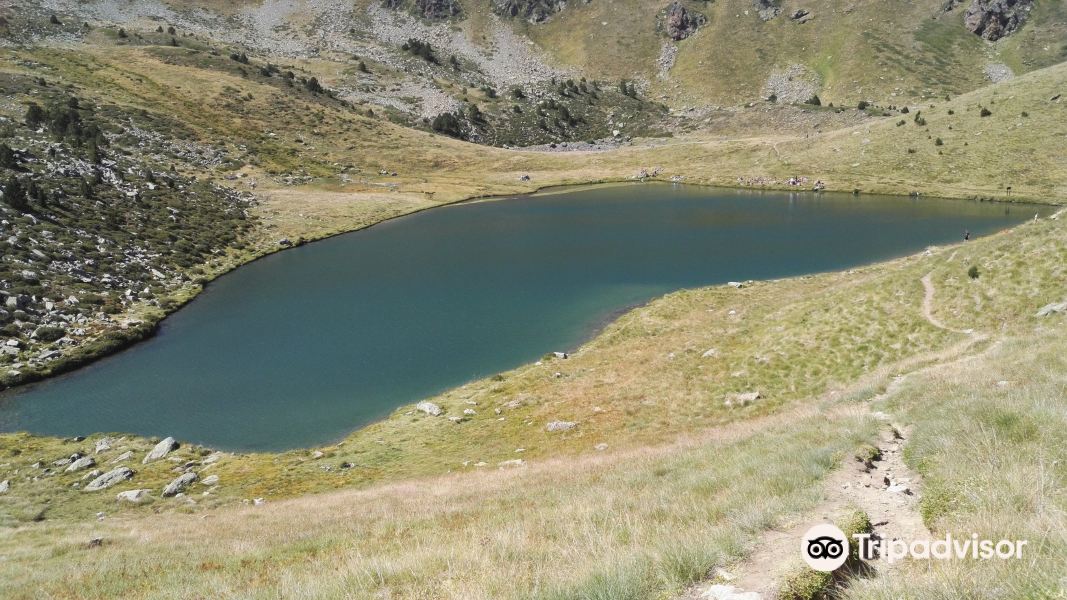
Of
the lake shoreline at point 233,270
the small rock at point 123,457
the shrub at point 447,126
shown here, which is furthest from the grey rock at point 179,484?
the shrub at point 447,126

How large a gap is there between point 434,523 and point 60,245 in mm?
61772

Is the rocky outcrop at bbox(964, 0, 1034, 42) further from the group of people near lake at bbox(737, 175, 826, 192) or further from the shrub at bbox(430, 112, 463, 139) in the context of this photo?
the shrub at bbox(430, 112, 463, 139)

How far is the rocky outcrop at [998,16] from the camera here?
185250 millimetres

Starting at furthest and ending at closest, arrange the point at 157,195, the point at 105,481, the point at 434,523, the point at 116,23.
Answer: the point at 116,23
the point at 157,195
the point at 105,481
the point at 434,523

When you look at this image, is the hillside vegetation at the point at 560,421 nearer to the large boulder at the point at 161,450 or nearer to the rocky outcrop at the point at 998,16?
the large boulder at the point at 161,450

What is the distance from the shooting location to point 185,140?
106 metres

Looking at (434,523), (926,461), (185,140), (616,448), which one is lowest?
(616,448)

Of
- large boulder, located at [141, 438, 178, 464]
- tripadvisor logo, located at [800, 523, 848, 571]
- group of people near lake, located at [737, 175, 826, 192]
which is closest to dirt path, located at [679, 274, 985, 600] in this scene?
tripadvisor logo, located at [800, 523, 848, 571]

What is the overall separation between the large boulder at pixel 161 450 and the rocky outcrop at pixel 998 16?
26210 cm

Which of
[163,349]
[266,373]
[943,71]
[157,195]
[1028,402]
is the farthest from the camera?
[943,71]

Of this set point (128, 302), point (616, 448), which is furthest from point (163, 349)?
point (616, 448)

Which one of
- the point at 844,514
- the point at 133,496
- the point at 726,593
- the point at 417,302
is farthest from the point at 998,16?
the point at 133,496

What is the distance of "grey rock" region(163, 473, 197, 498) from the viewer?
2456cm

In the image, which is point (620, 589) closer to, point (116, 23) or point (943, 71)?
point (943, 71)
